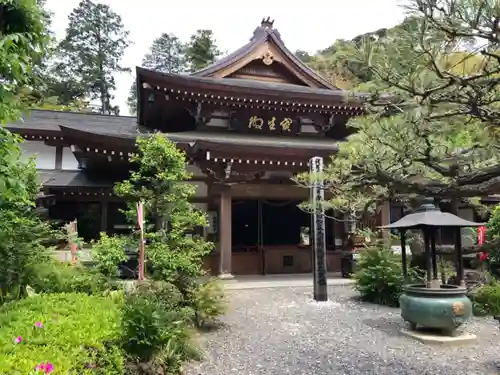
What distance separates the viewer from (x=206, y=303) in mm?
6242

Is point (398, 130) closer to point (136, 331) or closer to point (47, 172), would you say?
point (136, 331)

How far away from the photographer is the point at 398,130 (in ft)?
13.0

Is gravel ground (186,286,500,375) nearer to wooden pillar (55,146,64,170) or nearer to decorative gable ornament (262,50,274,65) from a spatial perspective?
wooden pillar (55,146,64,170)

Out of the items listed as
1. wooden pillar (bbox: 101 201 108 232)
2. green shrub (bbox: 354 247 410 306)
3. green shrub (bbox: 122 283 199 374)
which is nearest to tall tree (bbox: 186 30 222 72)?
wooden pillar (bbox: 101 201 108 232)

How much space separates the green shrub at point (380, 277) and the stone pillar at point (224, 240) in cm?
327

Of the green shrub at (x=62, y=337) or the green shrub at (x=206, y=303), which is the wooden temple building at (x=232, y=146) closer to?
the green shrub at (x=206, y=303)

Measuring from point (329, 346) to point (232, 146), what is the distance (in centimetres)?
567

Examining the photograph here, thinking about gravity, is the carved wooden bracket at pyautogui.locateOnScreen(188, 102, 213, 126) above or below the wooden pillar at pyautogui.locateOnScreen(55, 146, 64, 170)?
above

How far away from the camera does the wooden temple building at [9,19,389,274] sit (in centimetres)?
1052

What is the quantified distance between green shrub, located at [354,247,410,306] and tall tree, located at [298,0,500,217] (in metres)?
4.14

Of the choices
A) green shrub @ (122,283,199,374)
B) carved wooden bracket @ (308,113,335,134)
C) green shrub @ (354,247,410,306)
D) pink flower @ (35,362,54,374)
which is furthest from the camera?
carved wooden bracket @ (308,113,335,134)

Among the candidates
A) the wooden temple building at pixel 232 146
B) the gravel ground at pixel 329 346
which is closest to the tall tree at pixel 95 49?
the wooden temple building at pixel 232 146


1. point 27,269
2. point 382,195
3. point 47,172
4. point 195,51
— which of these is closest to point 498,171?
point 382,195

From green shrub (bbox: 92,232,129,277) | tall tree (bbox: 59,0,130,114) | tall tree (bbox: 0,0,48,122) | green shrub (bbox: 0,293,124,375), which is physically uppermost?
tall tree (bbox: 59,0,130,114)
